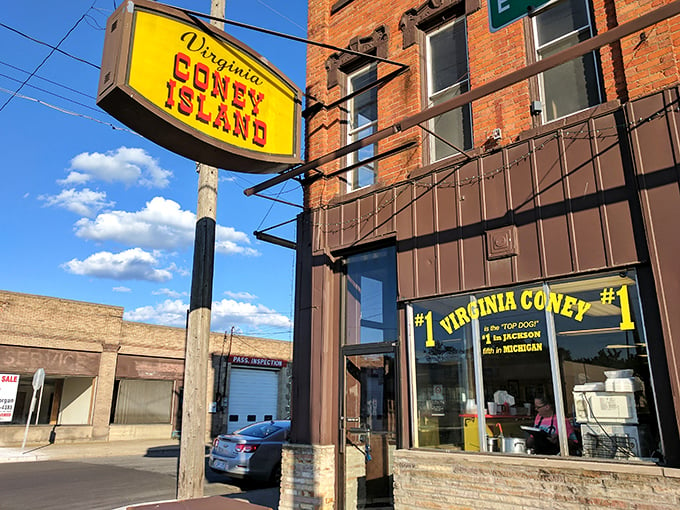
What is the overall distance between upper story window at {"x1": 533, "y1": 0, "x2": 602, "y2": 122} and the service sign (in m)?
20.5

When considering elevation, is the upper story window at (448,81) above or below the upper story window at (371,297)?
above

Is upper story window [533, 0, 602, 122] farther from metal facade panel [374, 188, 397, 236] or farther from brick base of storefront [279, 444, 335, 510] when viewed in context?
brick base of storefront [279, 444, 335, 510]

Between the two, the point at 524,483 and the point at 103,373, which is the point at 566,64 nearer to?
the point at 524,483

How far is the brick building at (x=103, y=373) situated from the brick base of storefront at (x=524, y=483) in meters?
18.3

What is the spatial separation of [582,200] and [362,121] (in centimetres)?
451

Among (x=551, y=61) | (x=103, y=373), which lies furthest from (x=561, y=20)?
(x=103, y=373)

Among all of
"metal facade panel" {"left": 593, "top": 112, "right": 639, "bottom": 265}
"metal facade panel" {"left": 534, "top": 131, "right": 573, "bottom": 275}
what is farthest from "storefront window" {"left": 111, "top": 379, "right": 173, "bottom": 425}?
"metal facade panel" {"left": 593, "top": 112, "right": 639, "bottom": 265}

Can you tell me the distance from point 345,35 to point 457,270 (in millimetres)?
5386

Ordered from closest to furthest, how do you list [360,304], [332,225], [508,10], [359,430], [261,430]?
1. [508,10]
2. [359,430]
3. [360,304]
4. [332,225]
5. [261,430]

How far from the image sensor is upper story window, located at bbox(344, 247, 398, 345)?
8.09 m

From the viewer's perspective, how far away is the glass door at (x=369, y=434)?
7771 mm

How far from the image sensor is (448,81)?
27.3ft

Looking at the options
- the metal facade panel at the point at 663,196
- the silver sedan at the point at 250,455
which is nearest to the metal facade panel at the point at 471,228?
the metal facade panel at the point at 663,196

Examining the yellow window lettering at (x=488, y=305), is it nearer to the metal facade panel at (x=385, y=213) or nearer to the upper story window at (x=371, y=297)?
the upper story window at (x=371, y=297)
